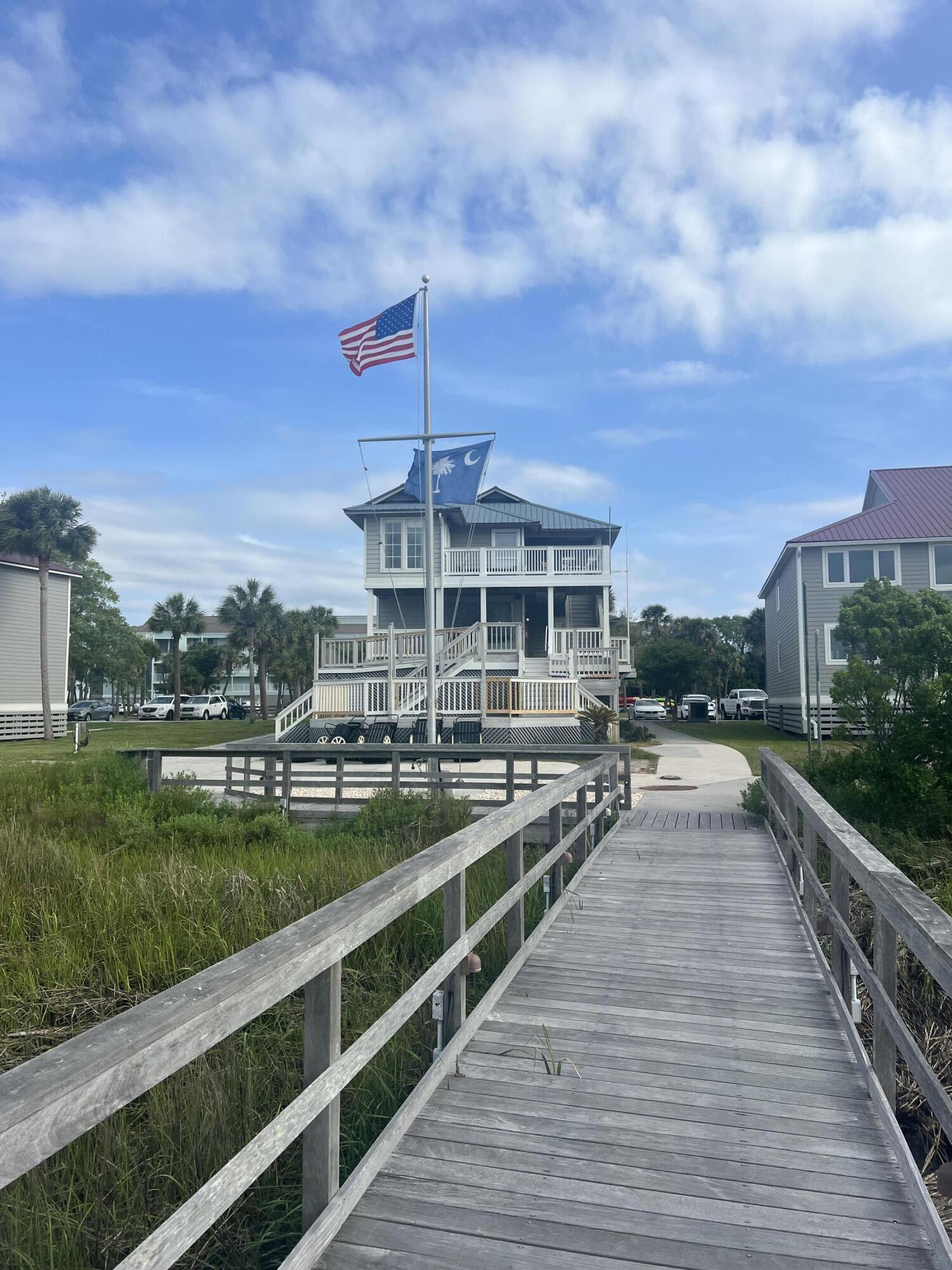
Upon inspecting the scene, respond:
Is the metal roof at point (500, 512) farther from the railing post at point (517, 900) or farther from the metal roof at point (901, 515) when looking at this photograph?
the railing post at point (517, 900)

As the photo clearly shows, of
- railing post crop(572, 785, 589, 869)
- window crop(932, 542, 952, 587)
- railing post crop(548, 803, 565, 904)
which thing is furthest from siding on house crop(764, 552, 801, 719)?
railing post crop(548, 803, 565, 904)

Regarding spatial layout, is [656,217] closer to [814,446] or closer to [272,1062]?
[272,1062]

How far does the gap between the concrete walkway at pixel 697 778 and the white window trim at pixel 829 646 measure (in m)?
4.98

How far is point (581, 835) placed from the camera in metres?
8.01

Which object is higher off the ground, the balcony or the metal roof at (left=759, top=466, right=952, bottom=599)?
the metal roof at (left=759, top=466, right=952, bottom=599)

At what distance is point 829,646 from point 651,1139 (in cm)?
2780

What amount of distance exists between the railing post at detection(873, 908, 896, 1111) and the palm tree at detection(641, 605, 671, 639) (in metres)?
81.3

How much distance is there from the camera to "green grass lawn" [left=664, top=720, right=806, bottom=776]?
2219 cm

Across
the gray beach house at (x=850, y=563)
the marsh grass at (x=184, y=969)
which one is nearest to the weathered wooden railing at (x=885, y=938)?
the marsh grass at (x=184, y=969)

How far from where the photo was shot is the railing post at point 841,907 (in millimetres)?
3900

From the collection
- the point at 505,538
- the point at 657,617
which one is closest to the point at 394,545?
the point at 505,538

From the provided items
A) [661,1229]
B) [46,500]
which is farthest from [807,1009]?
[46,500]

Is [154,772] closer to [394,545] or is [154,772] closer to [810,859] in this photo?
[810,859]

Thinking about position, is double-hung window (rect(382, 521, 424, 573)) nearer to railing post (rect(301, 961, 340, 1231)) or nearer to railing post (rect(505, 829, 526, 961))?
railing post (rect(505, 829, 526, 961))
